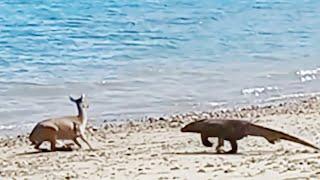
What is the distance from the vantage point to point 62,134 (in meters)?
10.8

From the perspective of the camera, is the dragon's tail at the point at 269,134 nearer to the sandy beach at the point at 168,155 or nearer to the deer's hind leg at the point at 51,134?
the sandy beach at the point at 168,155

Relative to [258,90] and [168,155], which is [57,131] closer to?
[168,155]

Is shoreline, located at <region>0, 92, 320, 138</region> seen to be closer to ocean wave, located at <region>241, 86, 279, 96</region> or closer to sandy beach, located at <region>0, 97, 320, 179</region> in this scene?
sandy beach, located at <region>0, 97, 320, 179</region>

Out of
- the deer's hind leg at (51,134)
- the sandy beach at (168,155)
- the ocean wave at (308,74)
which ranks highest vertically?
the ocean wave at (308,74)

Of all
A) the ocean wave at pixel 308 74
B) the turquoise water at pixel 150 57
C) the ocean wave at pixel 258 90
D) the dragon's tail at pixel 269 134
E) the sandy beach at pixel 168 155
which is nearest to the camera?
the sandy beach at pixel 168 155

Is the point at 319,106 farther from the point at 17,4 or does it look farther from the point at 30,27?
the point at 17,4

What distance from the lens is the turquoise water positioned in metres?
14.8

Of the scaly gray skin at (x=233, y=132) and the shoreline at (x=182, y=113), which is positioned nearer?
the scaly gray skin at (x=233, y=132)

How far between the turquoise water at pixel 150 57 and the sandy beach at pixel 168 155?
4.35 ft

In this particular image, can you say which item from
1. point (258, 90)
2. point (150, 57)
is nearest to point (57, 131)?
point (258, 90)

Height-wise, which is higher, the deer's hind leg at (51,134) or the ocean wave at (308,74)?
the ocean wave at (308,74)

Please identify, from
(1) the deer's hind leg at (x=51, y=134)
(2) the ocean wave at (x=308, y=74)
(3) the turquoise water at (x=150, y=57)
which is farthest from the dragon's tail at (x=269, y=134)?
(2) the ocean wave at (x=308, y=74)

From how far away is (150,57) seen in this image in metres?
19.8

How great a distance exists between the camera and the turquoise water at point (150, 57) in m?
14.8
